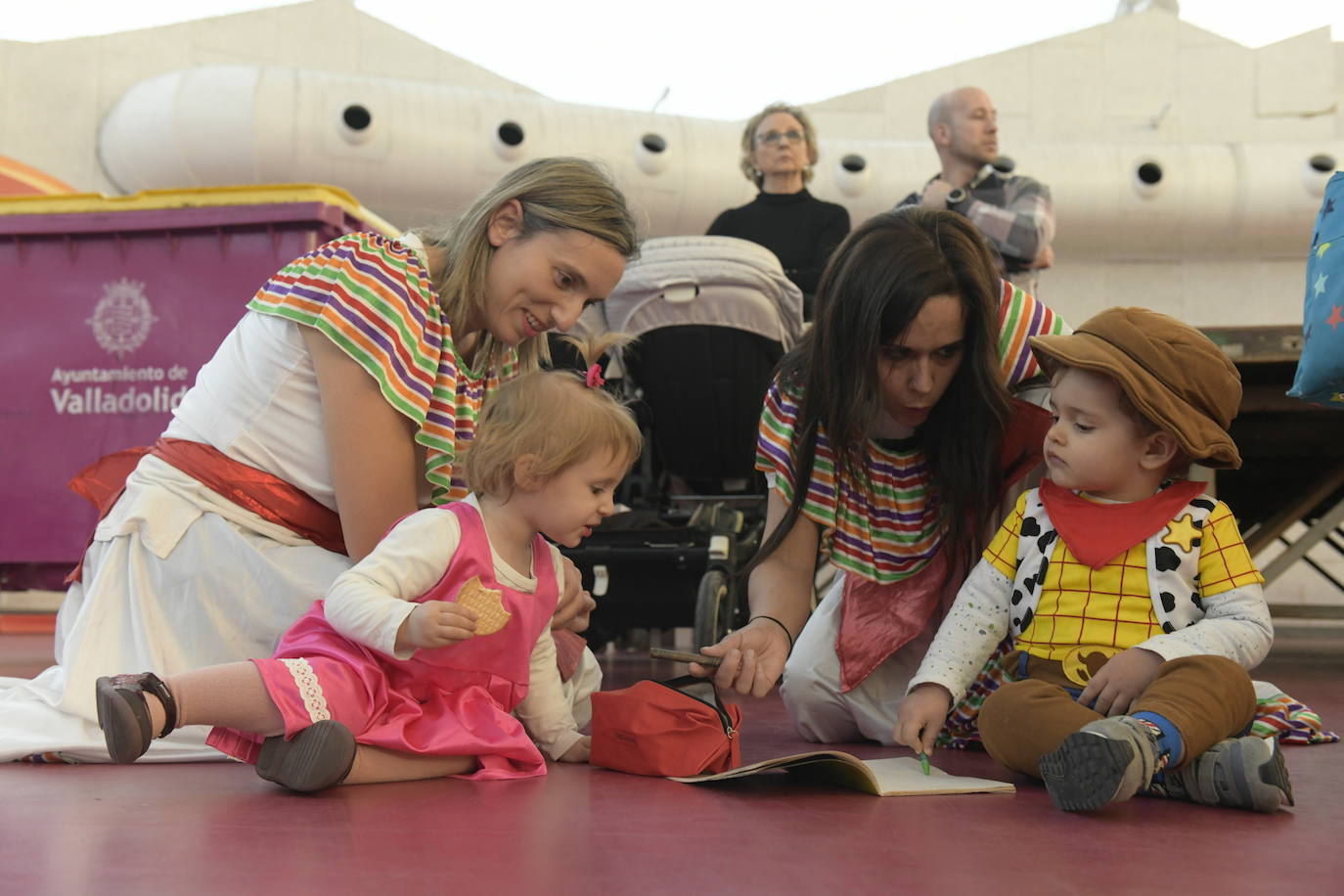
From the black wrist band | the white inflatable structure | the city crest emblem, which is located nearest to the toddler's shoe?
the black wrist band

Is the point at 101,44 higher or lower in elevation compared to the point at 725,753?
higher

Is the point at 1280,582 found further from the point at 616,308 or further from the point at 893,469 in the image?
the point at 893,469

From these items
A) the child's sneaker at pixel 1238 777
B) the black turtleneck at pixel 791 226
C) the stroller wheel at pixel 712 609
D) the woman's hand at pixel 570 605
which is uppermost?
the black turtleneck at pixel 791 226

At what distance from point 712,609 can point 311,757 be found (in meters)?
1.36

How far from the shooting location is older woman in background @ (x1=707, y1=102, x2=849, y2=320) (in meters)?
3.54

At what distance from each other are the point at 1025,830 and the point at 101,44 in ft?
22.8

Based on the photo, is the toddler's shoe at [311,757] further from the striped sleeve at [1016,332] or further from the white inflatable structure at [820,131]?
the white inflatable structure at [820,131]

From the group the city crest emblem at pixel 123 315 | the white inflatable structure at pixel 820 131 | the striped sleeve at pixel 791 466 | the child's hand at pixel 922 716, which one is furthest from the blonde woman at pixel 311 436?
the white inflatable structure at pixel 820 131

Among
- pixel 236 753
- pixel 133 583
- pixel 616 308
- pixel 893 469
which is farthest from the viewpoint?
pixel 616 308

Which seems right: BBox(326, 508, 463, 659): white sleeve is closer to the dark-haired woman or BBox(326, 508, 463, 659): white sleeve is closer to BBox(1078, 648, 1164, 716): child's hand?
the dark-haired woman

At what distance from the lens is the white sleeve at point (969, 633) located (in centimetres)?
159

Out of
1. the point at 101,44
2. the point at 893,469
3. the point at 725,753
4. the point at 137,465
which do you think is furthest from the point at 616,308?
the point at 101,44

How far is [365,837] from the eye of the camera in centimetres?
108

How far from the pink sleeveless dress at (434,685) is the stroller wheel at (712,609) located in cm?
98
